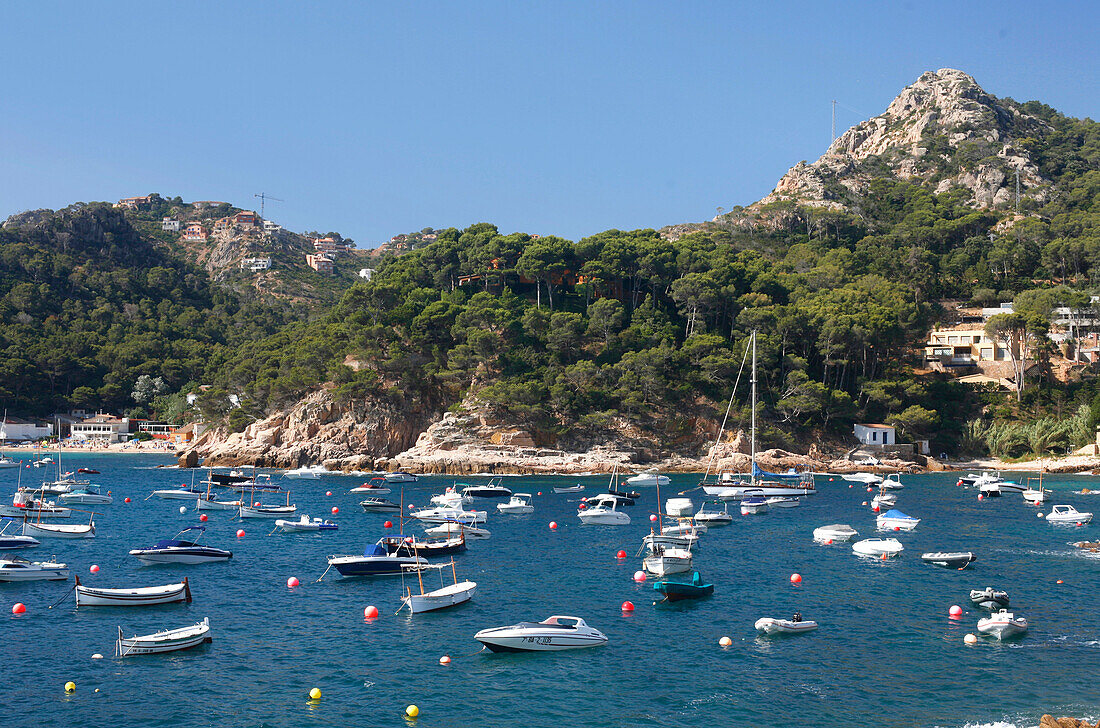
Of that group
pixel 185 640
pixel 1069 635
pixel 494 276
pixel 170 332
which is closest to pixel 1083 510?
pixel 1069 635

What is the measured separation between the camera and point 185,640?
76.3 ft

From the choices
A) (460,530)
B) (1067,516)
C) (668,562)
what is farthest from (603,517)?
(1067,516)

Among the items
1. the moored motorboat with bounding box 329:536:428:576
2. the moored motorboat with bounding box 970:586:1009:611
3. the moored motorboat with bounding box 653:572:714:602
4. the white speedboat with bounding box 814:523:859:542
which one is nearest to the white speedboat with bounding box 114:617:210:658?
the moored motorboat with bounding box 329:536:428:576

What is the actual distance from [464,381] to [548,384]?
9.60 m

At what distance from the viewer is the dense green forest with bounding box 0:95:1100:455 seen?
85188 mm

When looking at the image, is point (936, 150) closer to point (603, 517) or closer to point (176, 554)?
point (603, 517)

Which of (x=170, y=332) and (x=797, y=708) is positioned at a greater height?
(x=170, y=332)

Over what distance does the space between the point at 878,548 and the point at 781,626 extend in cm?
1581

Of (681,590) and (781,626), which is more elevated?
(681,590)

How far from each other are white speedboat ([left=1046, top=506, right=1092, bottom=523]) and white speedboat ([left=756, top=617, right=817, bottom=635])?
3219 cm

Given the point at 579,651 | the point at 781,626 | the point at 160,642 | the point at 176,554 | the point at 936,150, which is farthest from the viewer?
the point at 936,150

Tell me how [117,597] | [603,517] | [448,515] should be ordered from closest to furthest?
[117,597], [448,515], [603,517]

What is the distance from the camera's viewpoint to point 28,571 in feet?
105

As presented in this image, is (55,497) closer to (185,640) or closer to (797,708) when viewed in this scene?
(185,640)
